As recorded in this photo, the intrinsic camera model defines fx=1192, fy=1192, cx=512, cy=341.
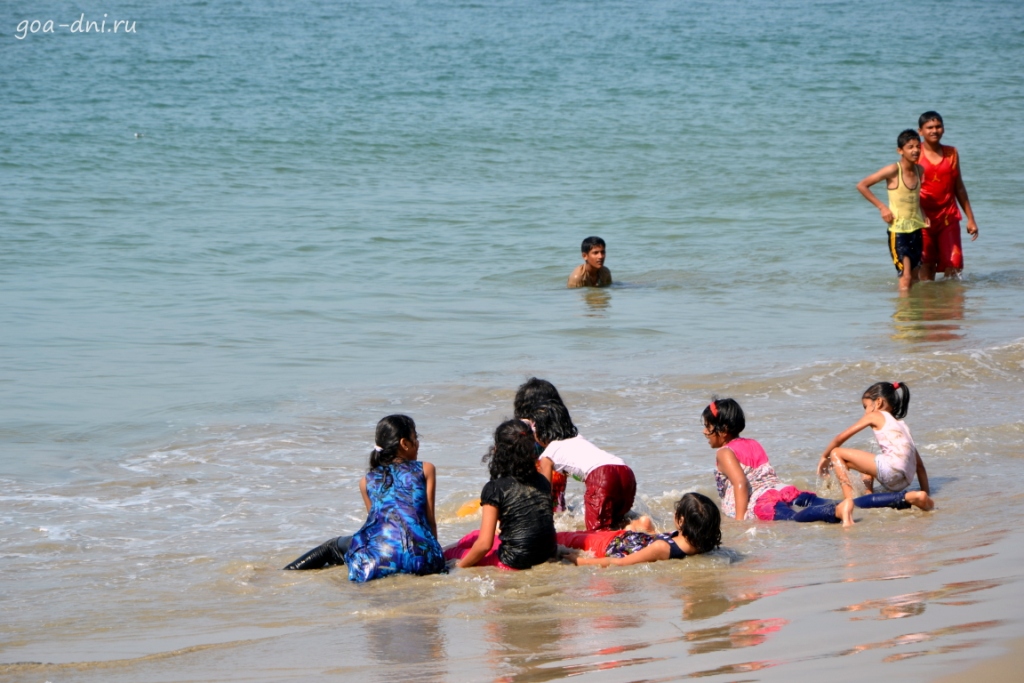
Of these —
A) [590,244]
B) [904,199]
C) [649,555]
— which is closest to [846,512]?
[649,555]

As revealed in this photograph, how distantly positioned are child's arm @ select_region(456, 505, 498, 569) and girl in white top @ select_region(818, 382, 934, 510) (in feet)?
5.83

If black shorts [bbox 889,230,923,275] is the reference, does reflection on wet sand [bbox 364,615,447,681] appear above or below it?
below

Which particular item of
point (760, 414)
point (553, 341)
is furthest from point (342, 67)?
point (760, 414)

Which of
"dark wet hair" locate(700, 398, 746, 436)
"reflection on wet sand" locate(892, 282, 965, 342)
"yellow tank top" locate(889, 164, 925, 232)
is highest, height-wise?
"yellow tank top" locate(889, 164, 925, 232)

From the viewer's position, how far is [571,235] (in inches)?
670

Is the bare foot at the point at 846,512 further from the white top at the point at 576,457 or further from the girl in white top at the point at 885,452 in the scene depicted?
the white top at the point at 576,457

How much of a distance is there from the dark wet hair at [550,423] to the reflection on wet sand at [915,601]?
7.18ft

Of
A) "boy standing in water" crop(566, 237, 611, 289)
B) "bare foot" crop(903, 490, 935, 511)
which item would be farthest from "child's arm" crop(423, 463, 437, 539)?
"boy standing in water" crop(566, 237, 611, 289)

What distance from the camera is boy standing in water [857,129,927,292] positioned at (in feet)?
33.4

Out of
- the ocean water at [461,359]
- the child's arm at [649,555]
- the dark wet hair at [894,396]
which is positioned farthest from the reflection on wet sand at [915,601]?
the dark wet hair at [894,396]

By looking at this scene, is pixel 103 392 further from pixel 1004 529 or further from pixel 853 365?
pixel 1004 529

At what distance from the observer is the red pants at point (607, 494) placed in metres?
5.72

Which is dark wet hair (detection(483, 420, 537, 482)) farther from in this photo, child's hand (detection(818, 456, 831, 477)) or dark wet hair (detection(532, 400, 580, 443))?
child's hand (detection(818, 456, 831, 477))

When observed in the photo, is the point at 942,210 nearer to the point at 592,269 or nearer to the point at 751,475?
the point at 592,269
